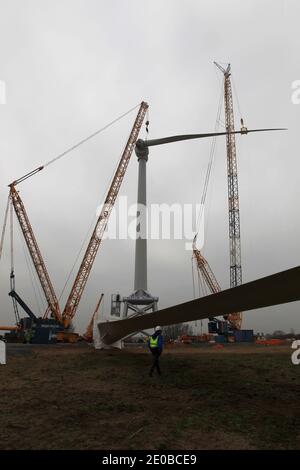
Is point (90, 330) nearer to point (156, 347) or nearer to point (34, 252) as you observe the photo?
point (34, 252)

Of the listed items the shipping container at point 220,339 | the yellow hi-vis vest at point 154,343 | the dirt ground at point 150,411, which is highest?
the yellow hi-vis vest at point 154,343

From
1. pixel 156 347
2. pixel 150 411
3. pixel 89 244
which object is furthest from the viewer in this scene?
pixel 89 244

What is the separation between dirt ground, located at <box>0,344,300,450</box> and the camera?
22.5 feet

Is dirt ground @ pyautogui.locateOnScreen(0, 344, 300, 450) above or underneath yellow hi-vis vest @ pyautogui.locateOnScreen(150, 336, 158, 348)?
underneath

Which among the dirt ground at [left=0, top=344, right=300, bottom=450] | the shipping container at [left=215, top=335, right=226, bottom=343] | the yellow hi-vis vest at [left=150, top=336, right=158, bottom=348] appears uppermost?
the yellow hi-vis vest at [left=150, top=336, right=158, bottom=348]

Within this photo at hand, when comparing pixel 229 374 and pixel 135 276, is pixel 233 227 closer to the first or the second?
pixel 135 276

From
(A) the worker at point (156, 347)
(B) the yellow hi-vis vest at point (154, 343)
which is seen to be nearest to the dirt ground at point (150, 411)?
(A) the worker at point (156, 347)

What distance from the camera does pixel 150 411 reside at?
30.2 ft

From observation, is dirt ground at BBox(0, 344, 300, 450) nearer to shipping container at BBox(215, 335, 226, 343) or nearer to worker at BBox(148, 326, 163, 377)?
worker at BBox(148, 326, 163, 377)

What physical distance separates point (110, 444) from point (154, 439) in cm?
87

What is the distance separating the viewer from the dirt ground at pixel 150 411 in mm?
6871

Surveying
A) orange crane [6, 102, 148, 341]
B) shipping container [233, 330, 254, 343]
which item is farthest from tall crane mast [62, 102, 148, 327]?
shipping container [233, 330, 254, 343]

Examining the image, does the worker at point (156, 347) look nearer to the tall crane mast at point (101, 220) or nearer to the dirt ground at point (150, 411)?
the dirt ground at point (150, 411)

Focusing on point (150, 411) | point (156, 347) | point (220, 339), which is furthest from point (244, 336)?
point (150, 411)
